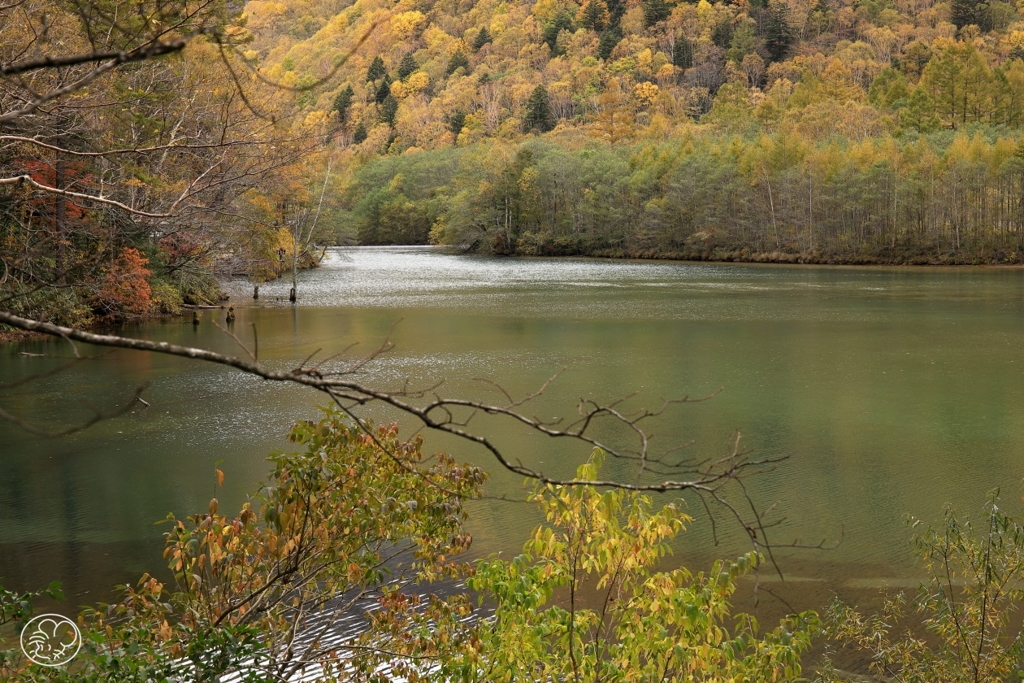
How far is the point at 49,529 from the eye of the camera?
835 centimetres

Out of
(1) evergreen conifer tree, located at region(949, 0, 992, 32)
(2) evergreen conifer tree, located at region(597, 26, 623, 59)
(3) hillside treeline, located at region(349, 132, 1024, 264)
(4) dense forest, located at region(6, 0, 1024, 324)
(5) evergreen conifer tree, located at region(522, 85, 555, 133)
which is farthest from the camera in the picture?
(2) evergreen conifer tree, located at region(597, 26, 623, 59)

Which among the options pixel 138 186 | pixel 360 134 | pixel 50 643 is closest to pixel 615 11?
pixel 360 134

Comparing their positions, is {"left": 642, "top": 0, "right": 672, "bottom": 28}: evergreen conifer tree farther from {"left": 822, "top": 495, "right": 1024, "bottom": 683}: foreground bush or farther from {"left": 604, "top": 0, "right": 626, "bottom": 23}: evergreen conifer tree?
{"left": 822, "top": 495, "right": 1024, "bottom": 683}: foreground bush

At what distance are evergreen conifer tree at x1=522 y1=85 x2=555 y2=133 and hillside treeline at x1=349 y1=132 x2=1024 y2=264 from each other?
23398 mm

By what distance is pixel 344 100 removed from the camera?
10119cm

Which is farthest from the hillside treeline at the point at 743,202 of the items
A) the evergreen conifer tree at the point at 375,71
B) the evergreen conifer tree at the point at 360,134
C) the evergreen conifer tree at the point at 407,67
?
the evergreen conifer tree at the point at 407,67

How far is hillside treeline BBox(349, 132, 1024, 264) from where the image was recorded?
43.5 metres

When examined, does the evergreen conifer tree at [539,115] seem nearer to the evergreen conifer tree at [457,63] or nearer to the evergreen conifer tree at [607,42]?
the evergreen conifer tree at [607,42]

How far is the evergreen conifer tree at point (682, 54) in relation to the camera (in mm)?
105438

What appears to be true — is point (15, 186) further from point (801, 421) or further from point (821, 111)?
point (821, 111)

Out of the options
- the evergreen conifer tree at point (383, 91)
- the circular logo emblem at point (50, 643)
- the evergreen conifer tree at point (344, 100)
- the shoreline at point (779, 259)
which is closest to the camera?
the circular logo emblem at point (50, 643)

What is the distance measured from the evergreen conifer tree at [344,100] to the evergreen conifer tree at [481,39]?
2015 cm

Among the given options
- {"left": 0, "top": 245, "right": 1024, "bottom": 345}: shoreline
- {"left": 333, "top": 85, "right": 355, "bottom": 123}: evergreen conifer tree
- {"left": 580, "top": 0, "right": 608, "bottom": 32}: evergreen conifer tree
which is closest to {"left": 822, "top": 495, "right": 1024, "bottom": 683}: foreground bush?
{"left": 0, "top": 245, "right": 1024, "bottom": 345}: shoreline

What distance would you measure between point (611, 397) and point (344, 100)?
305ft
